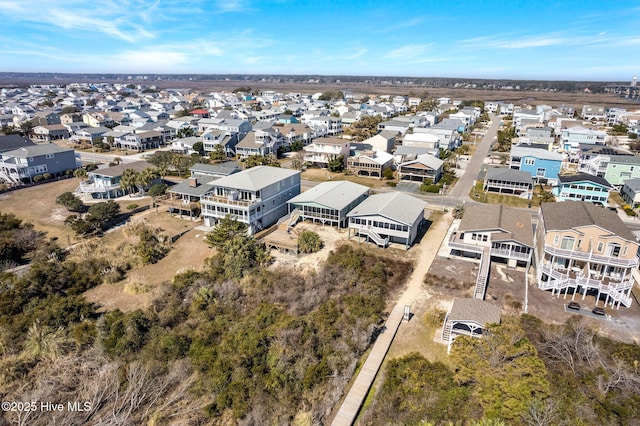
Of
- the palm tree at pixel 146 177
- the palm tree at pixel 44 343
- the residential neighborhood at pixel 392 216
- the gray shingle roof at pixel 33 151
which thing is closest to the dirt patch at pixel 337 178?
the residential neighborhood at pixel 392 216

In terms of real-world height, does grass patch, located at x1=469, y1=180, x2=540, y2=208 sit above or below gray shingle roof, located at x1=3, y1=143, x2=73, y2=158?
below

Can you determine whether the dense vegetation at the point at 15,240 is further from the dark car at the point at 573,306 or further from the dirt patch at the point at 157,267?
the dark car at the point at 573,306

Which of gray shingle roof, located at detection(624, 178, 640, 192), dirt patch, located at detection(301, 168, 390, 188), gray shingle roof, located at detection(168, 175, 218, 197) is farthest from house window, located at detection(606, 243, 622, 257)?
gray shingle roof, located at detection(168, 175, 218, 197)

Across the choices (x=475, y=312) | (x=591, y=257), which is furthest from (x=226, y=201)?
(x=591, y=257)

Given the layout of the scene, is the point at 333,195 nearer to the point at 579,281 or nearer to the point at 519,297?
the point at 519,297

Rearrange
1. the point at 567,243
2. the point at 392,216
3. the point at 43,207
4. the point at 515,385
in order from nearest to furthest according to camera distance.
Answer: the point at 515,385
the point at 567,243
the point at 392,216
the point at 43,207

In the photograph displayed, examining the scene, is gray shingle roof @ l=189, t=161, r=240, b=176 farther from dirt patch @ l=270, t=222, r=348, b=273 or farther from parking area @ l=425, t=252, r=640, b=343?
parking area @ l=425, t=252, r=640, b=343
